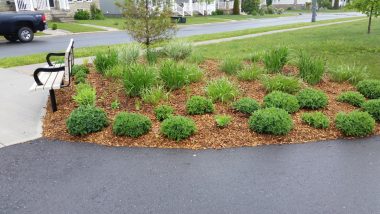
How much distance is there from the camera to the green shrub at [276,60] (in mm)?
7973

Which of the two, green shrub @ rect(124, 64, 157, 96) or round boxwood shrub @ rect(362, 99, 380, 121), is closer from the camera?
round boxwood shrub @ rect(362, 99, 380, 121)

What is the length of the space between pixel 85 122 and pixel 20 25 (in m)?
14.0

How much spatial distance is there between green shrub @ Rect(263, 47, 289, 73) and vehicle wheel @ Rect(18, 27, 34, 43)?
13.3m

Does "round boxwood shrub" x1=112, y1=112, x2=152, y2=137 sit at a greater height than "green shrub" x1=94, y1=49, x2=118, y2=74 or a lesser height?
lesser

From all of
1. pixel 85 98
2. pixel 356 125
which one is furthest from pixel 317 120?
pixel 85 98

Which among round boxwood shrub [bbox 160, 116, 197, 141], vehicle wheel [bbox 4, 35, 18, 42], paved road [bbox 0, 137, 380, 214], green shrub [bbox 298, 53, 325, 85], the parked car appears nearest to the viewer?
paved road [bbox 0, 137, 380, 214]

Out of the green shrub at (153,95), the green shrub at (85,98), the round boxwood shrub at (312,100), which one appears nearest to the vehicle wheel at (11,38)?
the green shrub at (85,98)

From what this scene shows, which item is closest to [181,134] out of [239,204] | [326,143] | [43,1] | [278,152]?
[278,152]

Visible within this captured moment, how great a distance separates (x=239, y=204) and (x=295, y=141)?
1.88 m

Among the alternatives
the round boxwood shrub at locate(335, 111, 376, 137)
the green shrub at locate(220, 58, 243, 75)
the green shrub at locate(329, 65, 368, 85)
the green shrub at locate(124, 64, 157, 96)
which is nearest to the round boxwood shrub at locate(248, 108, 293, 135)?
the round boxwood shrub at locate(335, 111, 376, 137)

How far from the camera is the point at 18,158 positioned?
15.6ft

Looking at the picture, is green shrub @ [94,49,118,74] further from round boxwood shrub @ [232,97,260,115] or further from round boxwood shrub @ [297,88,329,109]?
round boxwood shrub @ [297,88,329,109]

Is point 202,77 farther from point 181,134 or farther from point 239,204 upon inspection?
point 239,204

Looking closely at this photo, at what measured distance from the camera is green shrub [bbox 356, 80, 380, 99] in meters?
6.83
